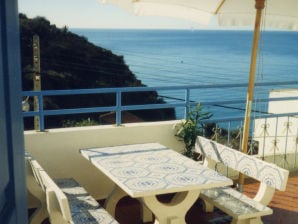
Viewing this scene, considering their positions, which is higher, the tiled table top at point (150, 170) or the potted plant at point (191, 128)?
the potted plant at point (191, 128)

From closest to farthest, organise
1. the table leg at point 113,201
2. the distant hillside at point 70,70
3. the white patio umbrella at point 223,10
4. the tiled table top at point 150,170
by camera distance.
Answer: the tiled table top at point 150,170 < the white patio umbrella at point 223,10 < the table leg at point 113,201 < the distant hillside at point 70,70

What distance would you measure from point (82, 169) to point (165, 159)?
1154mm

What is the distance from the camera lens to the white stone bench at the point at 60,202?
2.97 m

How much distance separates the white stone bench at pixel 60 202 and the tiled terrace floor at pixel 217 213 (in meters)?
0.70

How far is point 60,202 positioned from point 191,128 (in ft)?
7.95

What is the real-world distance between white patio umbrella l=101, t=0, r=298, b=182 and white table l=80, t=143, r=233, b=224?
81 cm

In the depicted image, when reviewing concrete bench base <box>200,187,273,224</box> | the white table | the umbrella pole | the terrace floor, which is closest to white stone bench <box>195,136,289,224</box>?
concrete bench base <box>200,187,273,224</box>

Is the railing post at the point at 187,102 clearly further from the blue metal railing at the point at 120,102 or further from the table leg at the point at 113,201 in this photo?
the table leg at the point at 113,201

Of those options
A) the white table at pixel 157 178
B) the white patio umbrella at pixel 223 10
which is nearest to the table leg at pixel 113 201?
the white table at pixel 157 178

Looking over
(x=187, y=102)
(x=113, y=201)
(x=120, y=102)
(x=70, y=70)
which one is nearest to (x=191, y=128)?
(x=187, y=102)

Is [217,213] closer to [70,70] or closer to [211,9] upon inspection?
[211,9]

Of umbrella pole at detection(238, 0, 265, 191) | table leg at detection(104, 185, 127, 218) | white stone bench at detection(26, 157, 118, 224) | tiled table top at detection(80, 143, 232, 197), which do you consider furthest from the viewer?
table leg at detection(104, 185, 127, 218)

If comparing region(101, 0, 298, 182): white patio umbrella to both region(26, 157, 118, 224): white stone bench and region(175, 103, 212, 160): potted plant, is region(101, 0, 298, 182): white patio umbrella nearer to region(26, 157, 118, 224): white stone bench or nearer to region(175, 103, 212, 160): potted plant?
region(175, 103, 212, 160): potted plant

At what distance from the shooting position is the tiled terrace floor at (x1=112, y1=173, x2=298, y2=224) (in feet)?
14.3
